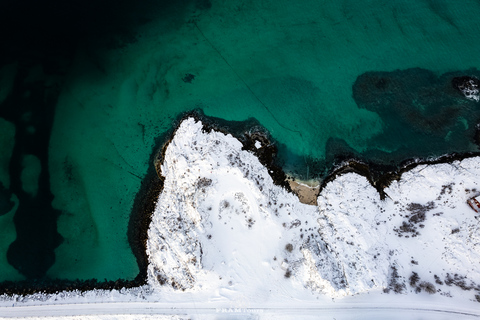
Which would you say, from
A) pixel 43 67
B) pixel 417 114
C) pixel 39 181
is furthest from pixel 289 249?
pixel 43 67

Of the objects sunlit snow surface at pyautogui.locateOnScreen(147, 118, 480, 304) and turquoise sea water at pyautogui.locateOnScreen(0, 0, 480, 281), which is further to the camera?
turquoise sea water at pyautogui.locateOnScreen(0, 0, 480, 281)

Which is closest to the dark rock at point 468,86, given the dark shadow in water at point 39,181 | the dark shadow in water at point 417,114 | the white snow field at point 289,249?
the dark shadow in water at point 417,114

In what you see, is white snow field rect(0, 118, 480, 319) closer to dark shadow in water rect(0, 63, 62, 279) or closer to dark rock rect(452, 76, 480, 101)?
dark shadow in water rect(0, 63, 62, 279)

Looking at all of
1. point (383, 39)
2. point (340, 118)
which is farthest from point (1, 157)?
point (383, 39)

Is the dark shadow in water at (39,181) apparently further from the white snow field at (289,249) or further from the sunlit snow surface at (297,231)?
the sunlit snow surface at (297,231)

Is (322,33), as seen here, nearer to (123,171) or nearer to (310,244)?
(310,244)

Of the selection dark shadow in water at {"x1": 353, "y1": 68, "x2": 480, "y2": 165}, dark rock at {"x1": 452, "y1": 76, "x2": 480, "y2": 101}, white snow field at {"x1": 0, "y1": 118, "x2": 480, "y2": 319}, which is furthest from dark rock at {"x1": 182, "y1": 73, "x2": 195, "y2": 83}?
dark rock at {"x1": 452, "y1": 76, "x2": 480, "y2": 101}

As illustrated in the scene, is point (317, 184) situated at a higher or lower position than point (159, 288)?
higher

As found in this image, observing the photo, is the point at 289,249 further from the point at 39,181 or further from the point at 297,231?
the point at 39,181
